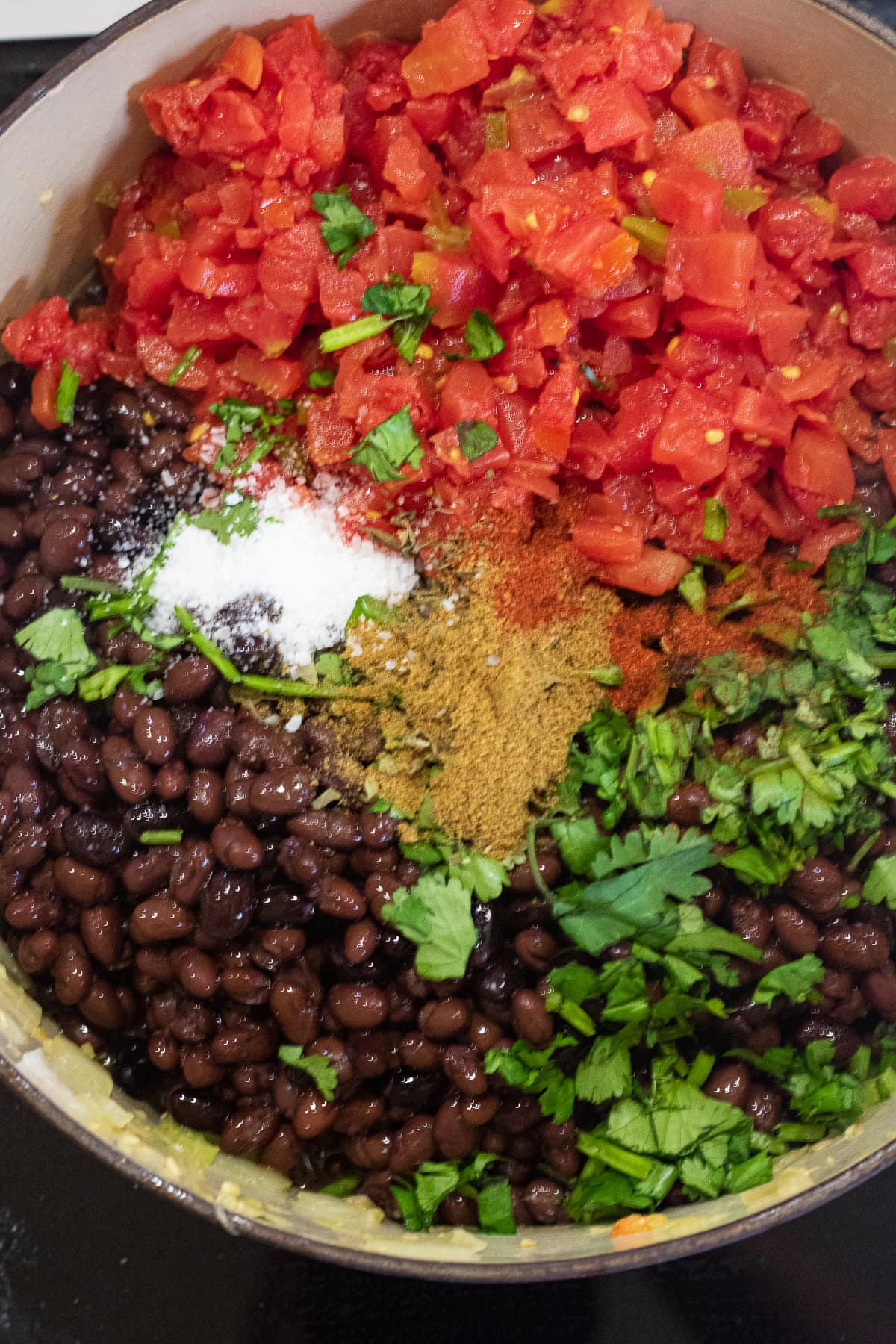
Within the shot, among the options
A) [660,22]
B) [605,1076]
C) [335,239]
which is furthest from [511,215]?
[605,1076]

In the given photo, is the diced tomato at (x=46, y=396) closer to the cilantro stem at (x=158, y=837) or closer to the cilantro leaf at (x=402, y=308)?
the cilantro leaf at (x=402, y=308)

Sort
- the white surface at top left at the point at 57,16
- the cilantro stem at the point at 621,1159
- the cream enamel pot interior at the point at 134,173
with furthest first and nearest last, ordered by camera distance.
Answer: the white surface at top left at the point at 57,16 < the cilantro stem at the point at 621,1159 < the cream enamel pot interior at the point at 134,173

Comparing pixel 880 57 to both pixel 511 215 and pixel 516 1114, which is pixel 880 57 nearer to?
pixel 511 215

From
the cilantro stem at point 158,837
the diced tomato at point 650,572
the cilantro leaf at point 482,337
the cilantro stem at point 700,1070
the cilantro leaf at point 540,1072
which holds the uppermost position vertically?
the cilantro leaf at point 482,337

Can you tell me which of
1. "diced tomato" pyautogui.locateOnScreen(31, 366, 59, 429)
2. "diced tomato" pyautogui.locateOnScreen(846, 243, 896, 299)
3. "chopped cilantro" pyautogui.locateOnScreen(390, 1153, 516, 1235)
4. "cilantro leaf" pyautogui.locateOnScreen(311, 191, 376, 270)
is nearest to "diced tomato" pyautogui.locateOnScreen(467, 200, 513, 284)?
"cilantro leaf" pyautogui.locateOnScreen(311, 191, 376, 270)

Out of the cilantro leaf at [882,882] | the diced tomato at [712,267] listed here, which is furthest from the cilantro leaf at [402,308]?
the cilantro leaf at [882,882]

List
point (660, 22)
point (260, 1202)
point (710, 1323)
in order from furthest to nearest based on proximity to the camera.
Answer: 1. point (710, 1323)
2. point (660, 22)
3. point (260, 1202)

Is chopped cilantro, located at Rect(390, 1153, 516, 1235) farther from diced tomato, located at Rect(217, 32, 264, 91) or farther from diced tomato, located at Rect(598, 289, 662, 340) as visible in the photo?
diced tomato, located at Rect(217, 32, 264, 91)
